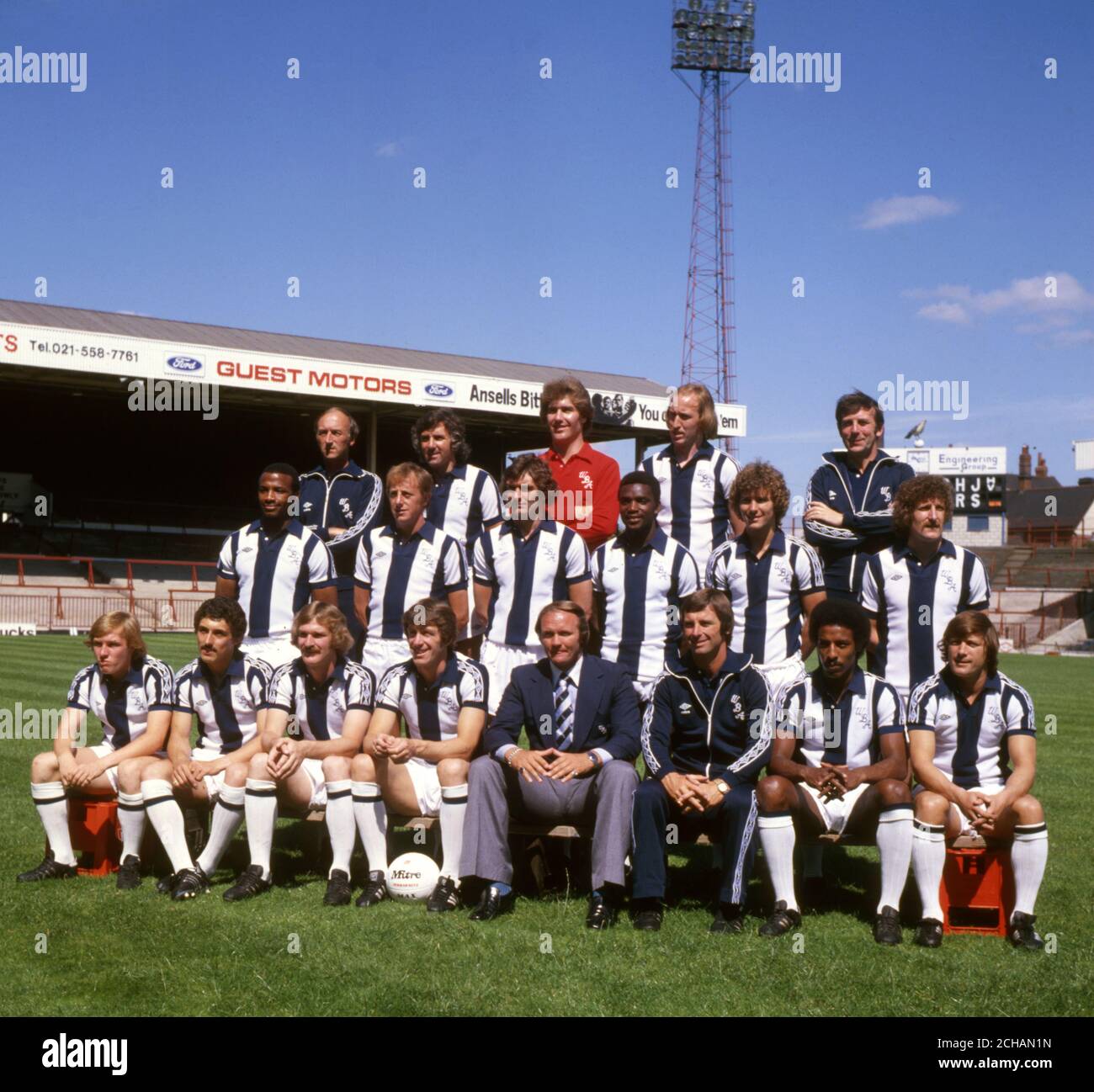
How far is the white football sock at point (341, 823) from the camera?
16.8ft

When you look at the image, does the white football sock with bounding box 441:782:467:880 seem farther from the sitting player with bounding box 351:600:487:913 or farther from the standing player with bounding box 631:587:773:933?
the standing player with bounding box 631:587:773:933

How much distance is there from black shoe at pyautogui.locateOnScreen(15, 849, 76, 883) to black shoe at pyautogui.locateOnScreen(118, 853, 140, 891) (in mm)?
274

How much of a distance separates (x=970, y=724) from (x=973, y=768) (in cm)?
18

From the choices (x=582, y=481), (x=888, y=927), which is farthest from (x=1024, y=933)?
(x=582, y=481)

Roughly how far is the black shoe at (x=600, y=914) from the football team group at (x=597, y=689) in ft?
0.03

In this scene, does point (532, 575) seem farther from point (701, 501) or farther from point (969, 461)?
point (969, 461)

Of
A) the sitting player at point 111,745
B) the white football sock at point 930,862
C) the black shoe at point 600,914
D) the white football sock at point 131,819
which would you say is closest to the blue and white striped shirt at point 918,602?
the white football sock at point 930,862

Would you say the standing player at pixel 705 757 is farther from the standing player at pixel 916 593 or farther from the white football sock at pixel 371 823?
the white football sock at pixel 371 823

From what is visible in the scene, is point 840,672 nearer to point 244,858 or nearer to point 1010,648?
point 244,858

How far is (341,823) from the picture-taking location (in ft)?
16.7

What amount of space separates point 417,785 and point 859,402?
2691mm

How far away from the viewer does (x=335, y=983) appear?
3877mm

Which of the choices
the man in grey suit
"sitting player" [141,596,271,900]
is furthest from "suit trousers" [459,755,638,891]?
"sitting player" [141,596,271,900]
